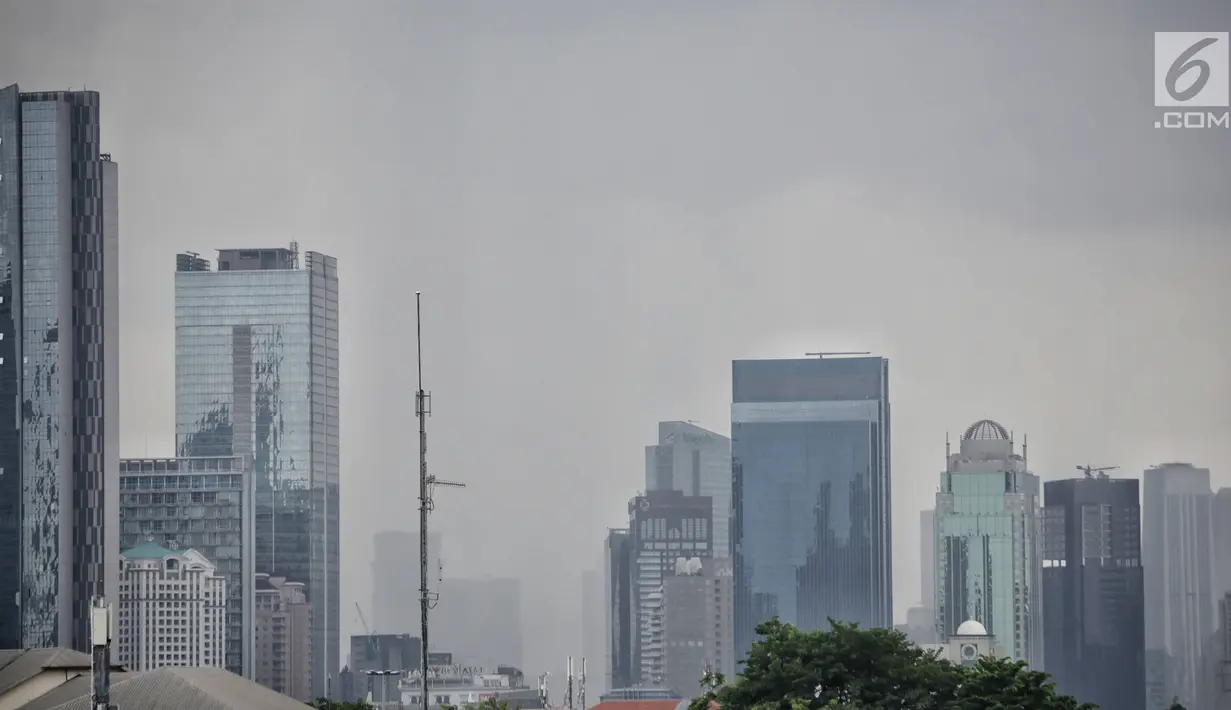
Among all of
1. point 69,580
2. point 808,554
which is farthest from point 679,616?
point 69,580

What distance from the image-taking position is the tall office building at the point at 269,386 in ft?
324

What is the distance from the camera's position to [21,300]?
5497 centimetres

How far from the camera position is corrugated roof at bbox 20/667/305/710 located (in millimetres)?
19531

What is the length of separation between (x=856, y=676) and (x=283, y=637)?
73752 millimetres

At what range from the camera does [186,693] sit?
777 inches

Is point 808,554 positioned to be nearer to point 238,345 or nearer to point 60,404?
point 238,345

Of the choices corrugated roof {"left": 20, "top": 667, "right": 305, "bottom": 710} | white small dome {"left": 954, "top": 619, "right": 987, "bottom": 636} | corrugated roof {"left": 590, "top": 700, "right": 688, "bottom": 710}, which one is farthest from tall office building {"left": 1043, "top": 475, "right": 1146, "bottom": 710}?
corrugated roof {"left": 20, "top": 667, "right": 305, "bottom": 710}

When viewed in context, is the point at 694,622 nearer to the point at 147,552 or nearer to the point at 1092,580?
the point at 1092,580

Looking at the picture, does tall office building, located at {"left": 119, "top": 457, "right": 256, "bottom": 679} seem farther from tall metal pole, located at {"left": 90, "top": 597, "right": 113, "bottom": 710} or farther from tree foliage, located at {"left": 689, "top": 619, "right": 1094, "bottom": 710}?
tall metal pole, located at {"left": 90, "top": 597, "right": 113, "bottom": 710}

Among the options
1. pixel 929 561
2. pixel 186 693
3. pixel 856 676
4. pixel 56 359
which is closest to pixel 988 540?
pixel 929 561

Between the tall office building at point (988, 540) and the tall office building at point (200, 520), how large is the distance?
115ft

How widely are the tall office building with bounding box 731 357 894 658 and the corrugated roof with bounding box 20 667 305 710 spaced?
88.5m

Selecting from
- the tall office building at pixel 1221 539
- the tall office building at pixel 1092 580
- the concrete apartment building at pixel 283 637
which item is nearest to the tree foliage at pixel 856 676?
the tall office building at pixel 1221 539

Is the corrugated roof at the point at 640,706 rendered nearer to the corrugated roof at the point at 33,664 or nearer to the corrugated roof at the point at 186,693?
the corrugated roof at the point at 33,664
